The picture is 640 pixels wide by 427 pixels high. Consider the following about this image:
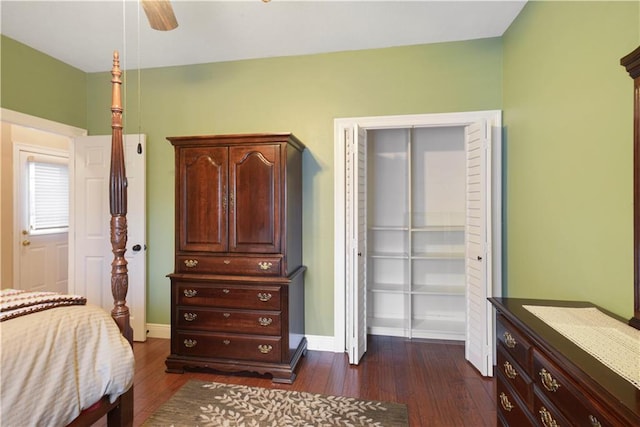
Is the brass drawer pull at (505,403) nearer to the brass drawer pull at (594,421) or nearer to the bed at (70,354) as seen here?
the brass drawer pull at (594,421)

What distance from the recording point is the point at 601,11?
1.49 meters

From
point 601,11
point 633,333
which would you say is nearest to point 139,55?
point 601,11

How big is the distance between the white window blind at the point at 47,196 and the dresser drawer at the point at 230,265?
2.90 meters

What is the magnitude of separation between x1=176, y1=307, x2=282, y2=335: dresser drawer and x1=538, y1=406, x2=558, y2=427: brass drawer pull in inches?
69.0

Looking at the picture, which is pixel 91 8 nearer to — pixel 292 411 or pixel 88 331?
pixel 88 331

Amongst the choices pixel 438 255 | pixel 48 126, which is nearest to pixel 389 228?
pixel 438 255

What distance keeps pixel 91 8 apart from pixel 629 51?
10.7ft

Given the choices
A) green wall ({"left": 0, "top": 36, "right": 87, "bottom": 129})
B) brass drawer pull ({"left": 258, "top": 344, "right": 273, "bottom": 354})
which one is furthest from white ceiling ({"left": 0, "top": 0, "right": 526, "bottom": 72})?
brass drawer pull ({"left": 258, "top": 344, "right": 273, "bottom": 354})

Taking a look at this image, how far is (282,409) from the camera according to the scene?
211 cm

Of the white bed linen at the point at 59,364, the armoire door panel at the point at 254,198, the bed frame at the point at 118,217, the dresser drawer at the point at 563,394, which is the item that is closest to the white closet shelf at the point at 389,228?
the armoire door panel at the point at 254,198

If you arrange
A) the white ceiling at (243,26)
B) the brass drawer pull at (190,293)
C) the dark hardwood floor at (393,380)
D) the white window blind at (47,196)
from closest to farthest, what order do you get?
the dark hardwood floor at (393,380) → the white ceiling at (243,26) → the brass drawer pull at (190,293) → the white window blind at (47,196)

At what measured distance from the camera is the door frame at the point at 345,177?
2.65 meters

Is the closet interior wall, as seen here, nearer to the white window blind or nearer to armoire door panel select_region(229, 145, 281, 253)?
armoire door panel select_region(229, 145, 281, 253)

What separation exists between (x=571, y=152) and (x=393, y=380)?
6.54ft
